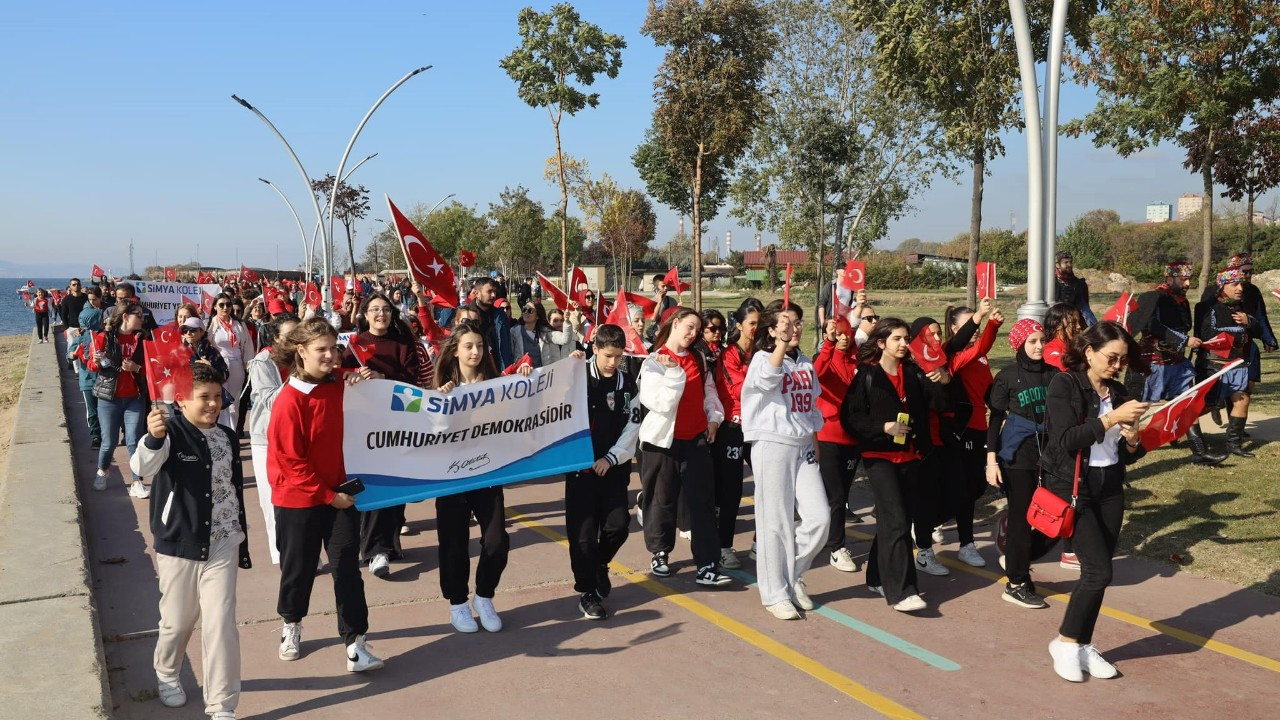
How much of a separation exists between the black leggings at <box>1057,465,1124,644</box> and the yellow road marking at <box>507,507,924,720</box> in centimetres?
100

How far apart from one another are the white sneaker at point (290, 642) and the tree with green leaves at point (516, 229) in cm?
5945

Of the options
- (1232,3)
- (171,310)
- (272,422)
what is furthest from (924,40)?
(272,422)

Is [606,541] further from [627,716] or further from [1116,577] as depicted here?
[1116,577]

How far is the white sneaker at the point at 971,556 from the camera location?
729 cm

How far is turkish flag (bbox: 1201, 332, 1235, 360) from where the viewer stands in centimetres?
991

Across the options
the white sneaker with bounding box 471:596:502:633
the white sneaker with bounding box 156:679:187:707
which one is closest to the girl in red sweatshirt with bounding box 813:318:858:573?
the white sneaker with bounding box 471:596:502:633

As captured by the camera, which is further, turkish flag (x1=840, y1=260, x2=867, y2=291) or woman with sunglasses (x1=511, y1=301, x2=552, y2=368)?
turkish flag (x1=840, y1=260, x2=867, y2=291)

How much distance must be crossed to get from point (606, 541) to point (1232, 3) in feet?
53.5

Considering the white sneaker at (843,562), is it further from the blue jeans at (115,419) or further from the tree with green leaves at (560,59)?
the tree with green leaves at (560,59)

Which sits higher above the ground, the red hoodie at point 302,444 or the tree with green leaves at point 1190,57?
the tree with green leaves at point 1190,57

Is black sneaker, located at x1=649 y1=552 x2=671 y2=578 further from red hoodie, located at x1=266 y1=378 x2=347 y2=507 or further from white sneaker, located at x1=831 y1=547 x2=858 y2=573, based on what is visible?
red hoodie, located at x1=266 y1=378 x2=347 y2=507

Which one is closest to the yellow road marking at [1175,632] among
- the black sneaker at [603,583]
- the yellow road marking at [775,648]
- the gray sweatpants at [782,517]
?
the gray sweatpants at [782,517]

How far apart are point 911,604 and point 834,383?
154cm

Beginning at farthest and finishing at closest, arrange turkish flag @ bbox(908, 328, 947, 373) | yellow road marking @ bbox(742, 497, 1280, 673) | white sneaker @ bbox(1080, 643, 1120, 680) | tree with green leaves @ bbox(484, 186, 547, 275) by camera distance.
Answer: tree with green leaves @ bbox(484, 186, 547, 275), turkish flag @ bbox(908, 328, 947, 373), yellow road marking @ bbox(742, 497, 1280, 673), white sneaker @ bbox(1080, 643, 1120, 680)
